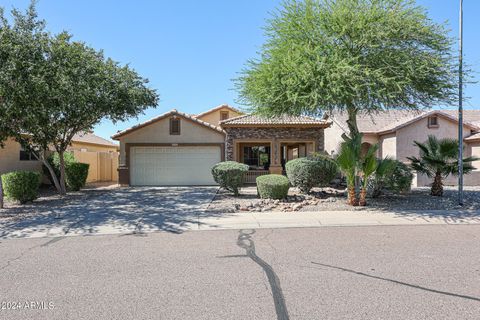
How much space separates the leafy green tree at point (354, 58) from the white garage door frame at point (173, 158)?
7.78 meters

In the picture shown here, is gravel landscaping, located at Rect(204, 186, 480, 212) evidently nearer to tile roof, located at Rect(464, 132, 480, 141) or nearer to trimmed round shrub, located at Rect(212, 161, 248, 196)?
trimmed round shrub, located at Rect(212, 161, 248, 196)

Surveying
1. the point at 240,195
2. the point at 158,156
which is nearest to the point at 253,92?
the point at 240,195

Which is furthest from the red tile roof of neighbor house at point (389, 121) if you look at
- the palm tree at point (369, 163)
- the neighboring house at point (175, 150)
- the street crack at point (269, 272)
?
the street crack at point (269, 272)

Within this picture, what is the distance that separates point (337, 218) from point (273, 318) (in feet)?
19.9

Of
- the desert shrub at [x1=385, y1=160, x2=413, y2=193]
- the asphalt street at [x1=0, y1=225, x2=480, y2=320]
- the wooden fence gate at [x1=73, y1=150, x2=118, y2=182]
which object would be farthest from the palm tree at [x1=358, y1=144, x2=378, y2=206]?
the wooden fence gate at [x1=73, y1=150, x2=118, y2=182]

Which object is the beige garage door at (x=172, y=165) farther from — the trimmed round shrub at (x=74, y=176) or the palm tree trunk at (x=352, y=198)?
the palm tree trunk at (x=352, y=198)

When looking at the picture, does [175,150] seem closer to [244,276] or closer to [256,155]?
[256,155]

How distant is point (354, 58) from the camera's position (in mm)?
10516

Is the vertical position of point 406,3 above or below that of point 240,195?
above

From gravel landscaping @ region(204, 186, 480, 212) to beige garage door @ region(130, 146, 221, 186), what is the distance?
5.79 meters

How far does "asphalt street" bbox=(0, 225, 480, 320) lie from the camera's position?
12.3ft

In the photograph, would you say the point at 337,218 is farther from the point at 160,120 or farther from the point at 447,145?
the point at 160,120

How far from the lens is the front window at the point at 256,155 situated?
20.9 m

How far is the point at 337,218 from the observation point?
9148 mm
